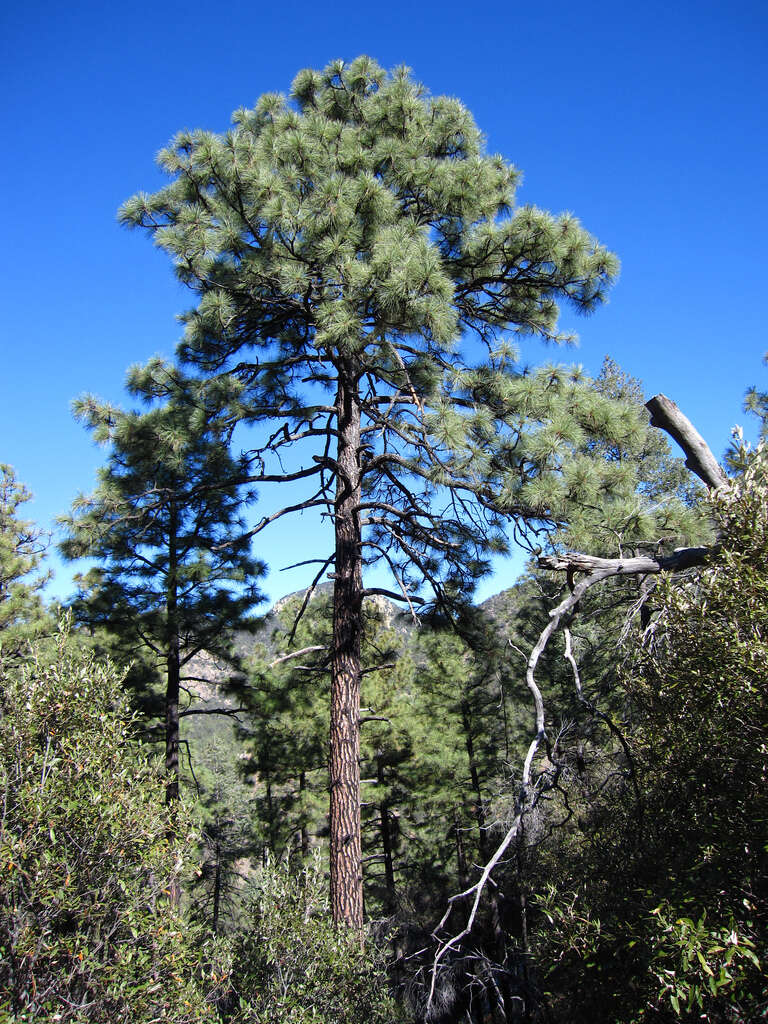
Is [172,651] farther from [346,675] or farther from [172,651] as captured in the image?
[346,675]

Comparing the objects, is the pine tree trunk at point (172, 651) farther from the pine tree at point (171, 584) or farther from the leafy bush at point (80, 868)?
the leafy bush at point (80, 868)

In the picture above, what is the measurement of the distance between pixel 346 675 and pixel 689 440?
4188 mm

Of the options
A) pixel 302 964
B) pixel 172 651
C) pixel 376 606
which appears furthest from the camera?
pixel 172 651

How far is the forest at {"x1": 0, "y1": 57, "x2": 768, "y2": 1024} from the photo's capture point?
10.7ft

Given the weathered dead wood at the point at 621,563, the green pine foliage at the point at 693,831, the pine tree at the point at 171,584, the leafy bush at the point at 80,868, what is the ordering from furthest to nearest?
the pine tree at the point at 171,584, the weathered dead wood at the point at 621,563, the leafy bush at the point at 80,868, the green pine foliage at the point at 693,831

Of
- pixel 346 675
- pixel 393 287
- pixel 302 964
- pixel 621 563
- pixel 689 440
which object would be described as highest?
pixel 393 287

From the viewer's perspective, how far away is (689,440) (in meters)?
4.13

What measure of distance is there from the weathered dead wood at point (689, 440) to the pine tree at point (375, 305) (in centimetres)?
118

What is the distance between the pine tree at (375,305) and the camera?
5668 millimetres

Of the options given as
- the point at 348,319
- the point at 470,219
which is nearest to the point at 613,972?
the point at 348,319

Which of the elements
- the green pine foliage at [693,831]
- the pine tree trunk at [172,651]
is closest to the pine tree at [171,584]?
the pine tree trunk at [172,651]

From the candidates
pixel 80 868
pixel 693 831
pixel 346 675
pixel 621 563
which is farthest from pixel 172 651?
pixel 693 831

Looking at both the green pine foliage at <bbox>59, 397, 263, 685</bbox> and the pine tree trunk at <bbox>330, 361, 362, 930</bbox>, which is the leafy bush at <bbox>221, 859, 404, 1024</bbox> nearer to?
the pine tree trunk at <bbox>330, 361, 362, 930</bbox>

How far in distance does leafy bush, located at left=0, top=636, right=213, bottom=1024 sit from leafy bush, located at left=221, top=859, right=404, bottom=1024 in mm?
683
